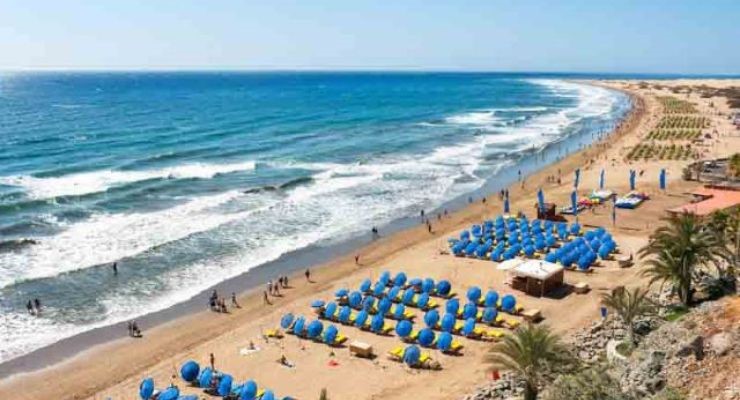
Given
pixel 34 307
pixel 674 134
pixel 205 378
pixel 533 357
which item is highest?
pixel 674 134

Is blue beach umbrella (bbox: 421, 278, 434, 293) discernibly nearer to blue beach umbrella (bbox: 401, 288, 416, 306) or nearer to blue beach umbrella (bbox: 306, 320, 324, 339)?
blue beach umbrella (bbox: 401, 288, 416, 306)

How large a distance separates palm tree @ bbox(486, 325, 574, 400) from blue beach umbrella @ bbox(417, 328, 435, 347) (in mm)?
7495

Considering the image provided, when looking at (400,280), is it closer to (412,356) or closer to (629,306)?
(412,356)

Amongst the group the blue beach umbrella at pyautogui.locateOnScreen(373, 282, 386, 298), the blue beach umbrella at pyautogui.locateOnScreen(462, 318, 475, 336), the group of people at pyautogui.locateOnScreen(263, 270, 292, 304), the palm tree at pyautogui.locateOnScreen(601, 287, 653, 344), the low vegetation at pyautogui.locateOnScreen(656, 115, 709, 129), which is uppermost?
the low vegetation at pyautogui.locateOnScreen(656, 115, 709, 129)

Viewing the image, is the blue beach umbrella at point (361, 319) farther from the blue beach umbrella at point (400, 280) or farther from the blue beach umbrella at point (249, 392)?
the blue beach umbrella at point (249, 392)

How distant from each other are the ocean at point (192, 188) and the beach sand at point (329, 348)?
11.4ft

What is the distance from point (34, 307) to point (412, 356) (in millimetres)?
20888

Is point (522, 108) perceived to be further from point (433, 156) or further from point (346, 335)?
point (346, 335)

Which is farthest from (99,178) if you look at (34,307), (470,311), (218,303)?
(470,311)

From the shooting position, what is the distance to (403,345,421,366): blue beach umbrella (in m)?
26.8

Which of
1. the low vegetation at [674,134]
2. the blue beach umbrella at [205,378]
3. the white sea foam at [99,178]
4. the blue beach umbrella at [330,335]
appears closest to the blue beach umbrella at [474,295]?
the blue beach umbrella at [330,335]

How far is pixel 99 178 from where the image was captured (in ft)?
209

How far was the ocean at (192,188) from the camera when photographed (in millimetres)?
38000

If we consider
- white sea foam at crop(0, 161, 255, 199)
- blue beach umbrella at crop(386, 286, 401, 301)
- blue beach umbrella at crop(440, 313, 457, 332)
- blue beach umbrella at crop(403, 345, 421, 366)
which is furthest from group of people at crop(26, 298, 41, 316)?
white sea foam at crop(0, 161, 255, 199)
